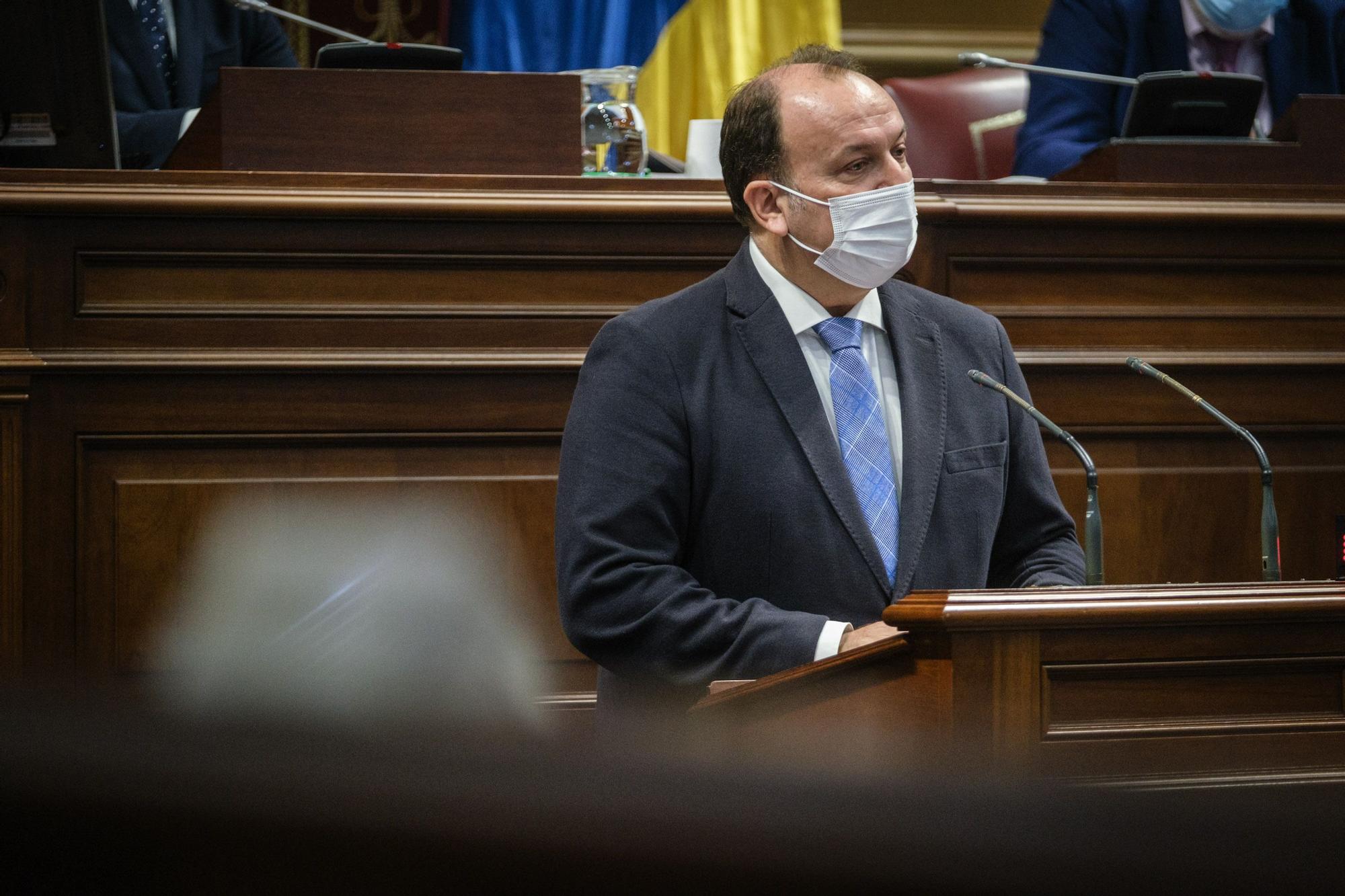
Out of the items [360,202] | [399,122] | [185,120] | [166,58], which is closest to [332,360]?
[360,202]

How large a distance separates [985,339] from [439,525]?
0.89 m

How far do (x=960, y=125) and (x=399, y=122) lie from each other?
5.82 ft

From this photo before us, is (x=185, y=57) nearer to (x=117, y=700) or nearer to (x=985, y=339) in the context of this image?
(x=985, y=339)

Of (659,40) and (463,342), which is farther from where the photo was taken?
(659,40)

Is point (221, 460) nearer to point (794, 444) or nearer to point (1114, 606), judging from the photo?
point (794, 444)

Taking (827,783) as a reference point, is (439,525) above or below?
below

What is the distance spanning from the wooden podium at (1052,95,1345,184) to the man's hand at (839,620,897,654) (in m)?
1.30

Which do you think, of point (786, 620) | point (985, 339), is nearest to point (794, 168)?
point (985, 339)

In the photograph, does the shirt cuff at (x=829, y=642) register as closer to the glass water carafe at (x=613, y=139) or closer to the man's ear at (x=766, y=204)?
the man's ear at (x=766, y=204)

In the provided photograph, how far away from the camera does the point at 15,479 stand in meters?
2.23

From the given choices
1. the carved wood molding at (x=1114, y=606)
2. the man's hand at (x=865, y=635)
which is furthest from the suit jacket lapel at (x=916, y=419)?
the carved wood molding at (x=1114, y=606)

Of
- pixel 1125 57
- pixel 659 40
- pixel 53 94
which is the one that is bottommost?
pixel 53 94

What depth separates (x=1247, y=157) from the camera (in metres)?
2.59

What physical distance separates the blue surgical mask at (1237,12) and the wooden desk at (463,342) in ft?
2.87
